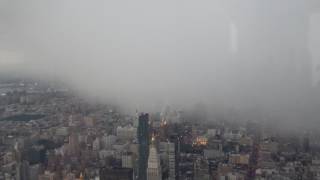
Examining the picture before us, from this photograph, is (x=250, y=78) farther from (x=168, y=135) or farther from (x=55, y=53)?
(x=55, y=53)

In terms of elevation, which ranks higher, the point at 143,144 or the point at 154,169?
the point at 143,144

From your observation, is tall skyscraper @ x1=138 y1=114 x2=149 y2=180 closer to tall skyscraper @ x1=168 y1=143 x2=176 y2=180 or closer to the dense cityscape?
the dense cityscape

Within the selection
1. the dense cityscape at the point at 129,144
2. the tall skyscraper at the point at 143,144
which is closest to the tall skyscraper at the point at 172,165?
the dense cityscape at the point at 129,144

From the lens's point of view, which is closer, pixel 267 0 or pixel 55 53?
pixel 267 0

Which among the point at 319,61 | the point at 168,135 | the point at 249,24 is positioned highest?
the point at 249,24

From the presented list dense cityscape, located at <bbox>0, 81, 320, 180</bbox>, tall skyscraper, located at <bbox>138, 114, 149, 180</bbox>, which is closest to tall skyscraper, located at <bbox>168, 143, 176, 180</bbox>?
dense cityscape, located at <bbox>0, 81, 320, 180</bbox>

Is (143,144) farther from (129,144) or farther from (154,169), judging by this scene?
(154,169)

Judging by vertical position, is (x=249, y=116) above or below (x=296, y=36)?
below

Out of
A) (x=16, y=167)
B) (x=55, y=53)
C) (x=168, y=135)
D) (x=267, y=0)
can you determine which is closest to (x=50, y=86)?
(x=55, y=53)

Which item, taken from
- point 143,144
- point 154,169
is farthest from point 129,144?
point 154,169
